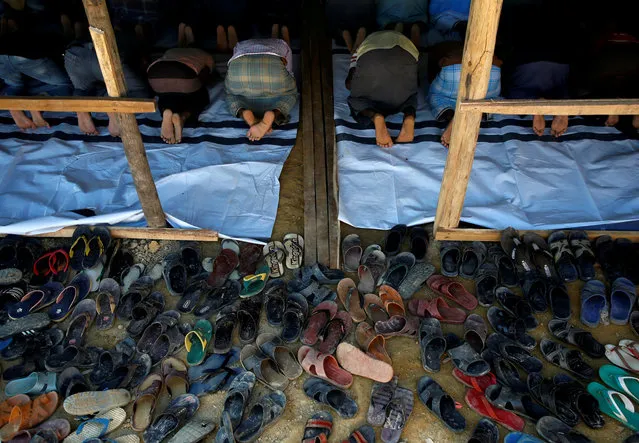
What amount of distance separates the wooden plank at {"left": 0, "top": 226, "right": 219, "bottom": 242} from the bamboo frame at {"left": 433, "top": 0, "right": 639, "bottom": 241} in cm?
148

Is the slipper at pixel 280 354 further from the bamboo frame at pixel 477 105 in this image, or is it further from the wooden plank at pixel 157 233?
the bamboo frame at pixel 477 105

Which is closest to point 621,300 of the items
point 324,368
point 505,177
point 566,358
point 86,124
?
point 566,358

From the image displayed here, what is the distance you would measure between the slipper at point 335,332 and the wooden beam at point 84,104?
1486mm

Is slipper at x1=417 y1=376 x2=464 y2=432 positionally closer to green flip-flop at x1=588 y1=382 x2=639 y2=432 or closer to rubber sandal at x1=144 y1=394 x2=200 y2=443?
green flip-flop at x1=588 y1=382 x2=639 y2=432

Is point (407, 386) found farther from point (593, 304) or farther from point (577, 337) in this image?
point (593, 304)

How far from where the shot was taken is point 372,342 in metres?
2.58

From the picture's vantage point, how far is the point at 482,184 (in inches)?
136

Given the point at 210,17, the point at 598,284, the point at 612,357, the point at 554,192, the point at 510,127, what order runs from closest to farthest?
the point at 612,357 → the point at 598,284 → the point at 554,192 → the point at 510,127 → the point at 210,17

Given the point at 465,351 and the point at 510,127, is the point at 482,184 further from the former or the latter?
the point at 465,351

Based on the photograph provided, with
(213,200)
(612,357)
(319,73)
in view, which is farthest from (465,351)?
(319,73)

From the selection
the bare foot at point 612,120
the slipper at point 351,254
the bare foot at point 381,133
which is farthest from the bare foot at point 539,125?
the slipper at point 351,254

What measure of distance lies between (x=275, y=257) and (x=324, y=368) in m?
0.81

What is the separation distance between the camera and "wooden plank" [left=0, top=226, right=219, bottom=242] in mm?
3102

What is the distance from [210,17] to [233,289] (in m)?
3.21
